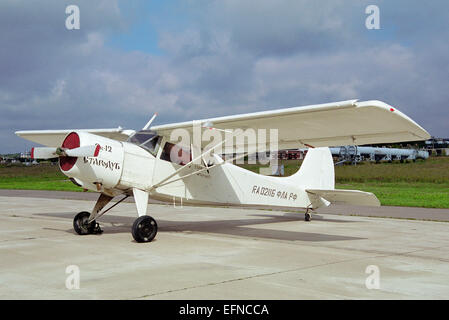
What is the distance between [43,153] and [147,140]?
208cm

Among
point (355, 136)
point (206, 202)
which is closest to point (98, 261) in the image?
point (206, 202)

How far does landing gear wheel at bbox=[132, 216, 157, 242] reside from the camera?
28.9 feet

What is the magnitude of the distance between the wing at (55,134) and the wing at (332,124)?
1.79m

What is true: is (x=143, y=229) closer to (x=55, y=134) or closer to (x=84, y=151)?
(x=84, y=151)

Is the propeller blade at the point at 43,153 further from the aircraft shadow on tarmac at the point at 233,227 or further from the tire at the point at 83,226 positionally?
the aircraft shadow on tarmac at the point at 233,227

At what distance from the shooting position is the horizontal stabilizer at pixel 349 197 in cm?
1139

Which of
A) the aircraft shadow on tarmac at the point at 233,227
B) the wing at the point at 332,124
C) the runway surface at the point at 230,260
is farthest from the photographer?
the aircraft shadow on tarmac at the point at 233,227

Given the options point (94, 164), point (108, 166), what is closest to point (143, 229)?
point (108, 166)

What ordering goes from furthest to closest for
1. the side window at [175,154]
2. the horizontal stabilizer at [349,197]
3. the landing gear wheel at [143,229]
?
the horizontal stabilizer at [349,197] → the side window at [175,154] → the landing gear wheel at [143,229]

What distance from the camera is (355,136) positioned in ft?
31.9

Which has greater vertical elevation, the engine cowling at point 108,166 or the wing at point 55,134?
the wing at point 55,134

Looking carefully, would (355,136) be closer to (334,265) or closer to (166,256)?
(334,265)

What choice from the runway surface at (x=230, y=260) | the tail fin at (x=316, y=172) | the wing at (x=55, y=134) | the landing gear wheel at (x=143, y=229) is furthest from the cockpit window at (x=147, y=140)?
the tail fin at (x=316, y=172)

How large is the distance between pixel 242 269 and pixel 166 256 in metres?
1.54
